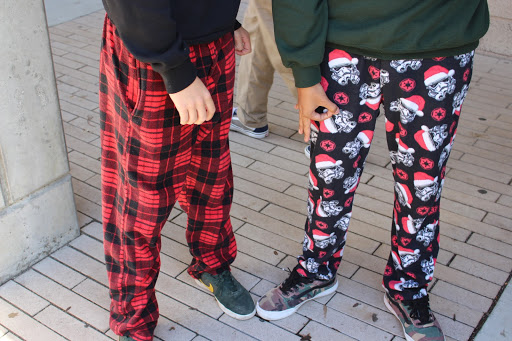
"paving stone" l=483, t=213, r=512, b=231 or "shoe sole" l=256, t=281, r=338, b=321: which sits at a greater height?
"paving stone" l=483, t=213, r=512, b=231

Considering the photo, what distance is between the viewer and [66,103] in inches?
145

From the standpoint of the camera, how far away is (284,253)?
2.50 m

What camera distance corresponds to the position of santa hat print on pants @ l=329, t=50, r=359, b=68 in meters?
1.75

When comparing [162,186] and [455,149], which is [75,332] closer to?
[162,186]

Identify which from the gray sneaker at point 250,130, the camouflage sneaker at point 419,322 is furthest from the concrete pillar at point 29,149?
the camouflage sneaker at point 419,322

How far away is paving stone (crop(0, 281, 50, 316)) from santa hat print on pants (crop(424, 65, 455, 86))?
61.9 inches

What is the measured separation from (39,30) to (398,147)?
132 cm

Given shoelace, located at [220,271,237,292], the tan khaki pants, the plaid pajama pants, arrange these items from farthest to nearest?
1. the tan khaki pants
2. shoelace, located at [220,271,237,292]
3. the plaid pajama pants

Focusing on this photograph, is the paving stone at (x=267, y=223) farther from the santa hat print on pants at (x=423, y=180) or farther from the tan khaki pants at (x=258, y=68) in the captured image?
the santa hat print on pants at (x=423, y=180)

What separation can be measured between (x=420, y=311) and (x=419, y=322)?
0.04 meters

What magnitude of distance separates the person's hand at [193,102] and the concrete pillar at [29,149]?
84 centimetres

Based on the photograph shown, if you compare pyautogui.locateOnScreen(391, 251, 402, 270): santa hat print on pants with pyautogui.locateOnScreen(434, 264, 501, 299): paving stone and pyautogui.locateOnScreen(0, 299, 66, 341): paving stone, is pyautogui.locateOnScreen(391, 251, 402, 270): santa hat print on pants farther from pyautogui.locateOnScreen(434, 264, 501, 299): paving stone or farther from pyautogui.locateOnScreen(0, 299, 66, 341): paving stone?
pyautogui.locateOnScreen(0, 299, 66, 341): paving stone

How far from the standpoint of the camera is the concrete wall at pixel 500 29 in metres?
4.39

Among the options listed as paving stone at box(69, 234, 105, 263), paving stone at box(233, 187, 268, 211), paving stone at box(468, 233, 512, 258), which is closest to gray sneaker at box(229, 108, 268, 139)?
paving stone at box(233, 187, 268, 211)
